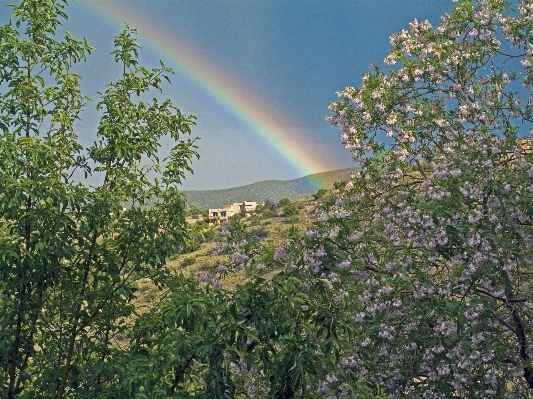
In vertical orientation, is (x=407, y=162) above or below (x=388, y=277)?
above

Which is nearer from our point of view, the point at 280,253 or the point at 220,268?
the point at 280,253

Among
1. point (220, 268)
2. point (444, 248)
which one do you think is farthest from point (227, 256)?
point (444, 248)

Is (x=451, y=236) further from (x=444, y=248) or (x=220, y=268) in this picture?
(x=220, y=268)

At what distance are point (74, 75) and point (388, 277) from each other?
3.69 m

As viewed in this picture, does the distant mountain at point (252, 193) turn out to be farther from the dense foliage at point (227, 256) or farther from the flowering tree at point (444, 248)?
the dense foliage at point (227, 256)

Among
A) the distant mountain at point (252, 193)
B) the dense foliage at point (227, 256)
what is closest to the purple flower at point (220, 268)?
the dense foliage at point (227, 256)

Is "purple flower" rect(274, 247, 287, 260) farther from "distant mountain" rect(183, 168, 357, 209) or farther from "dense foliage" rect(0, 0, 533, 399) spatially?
"distant mountain" rect(183, 168, 357, 209)

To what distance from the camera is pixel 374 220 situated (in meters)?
→ 7.23

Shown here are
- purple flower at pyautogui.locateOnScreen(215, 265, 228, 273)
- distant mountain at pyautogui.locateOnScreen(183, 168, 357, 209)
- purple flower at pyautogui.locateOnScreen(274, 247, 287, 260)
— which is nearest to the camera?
purple flower at pyautogui.locateOnScreen(274, 247, 287, 260)

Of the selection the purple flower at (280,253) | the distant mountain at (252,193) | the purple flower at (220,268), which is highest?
the distant mountain at (252,193)

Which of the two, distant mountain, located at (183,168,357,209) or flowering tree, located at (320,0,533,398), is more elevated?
Result: distant mountain, located at (183,168,357,209)

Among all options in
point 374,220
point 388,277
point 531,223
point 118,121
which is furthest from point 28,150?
point 531,223

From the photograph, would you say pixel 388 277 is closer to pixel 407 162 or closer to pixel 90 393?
pixel 407 162

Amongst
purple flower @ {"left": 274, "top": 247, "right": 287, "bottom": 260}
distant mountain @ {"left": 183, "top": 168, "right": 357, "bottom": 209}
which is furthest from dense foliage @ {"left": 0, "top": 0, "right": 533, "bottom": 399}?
distant mountain @ {"left": 183, "top": 168, "right": 357, "bottom": 209}
